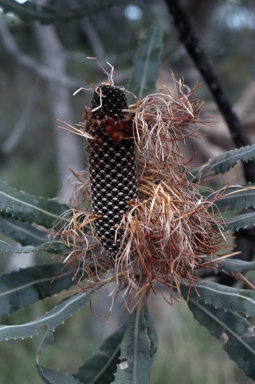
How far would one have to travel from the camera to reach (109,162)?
3.05 ft

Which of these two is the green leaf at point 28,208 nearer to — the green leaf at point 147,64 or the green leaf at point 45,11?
the green leaf at point 147,64

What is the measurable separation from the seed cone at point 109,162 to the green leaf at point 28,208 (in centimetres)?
12

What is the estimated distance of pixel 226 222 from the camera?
974mm

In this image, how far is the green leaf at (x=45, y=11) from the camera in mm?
1396

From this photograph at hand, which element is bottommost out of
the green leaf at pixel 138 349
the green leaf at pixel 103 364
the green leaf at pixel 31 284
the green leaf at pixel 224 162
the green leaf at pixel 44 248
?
the green leaf at pixel 103 364

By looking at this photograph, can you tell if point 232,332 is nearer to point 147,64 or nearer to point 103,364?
point 103,364

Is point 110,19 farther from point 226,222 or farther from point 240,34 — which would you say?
point 226,222

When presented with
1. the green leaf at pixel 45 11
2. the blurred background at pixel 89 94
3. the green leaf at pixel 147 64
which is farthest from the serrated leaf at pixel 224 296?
the blurred background at pixel 89 94

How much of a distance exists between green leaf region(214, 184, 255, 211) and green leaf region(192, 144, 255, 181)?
0.14ft

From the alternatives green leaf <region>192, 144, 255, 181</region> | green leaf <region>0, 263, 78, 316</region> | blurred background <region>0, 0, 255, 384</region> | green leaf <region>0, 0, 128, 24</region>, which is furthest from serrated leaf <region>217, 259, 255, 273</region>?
blurred background <region>0, 0, 255, 384</region>

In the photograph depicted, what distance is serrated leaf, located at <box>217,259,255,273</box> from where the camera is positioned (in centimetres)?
91

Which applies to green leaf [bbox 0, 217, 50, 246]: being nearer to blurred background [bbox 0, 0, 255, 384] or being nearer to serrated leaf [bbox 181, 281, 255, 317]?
serrated leaf [bbox 181, 281, 255, 317]

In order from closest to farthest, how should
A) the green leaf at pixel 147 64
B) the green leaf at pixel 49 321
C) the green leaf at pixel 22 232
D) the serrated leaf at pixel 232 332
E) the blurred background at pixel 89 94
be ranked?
the green leaf at pixel 49 321, the serrated leaf at pixel 232 332, the green leaf at pixel 22 232, the green leaf at pixel 147 64, the blurred background at pixel 89 94

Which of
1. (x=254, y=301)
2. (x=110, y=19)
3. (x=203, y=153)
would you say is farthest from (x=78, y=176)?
(x=110, y=19)
